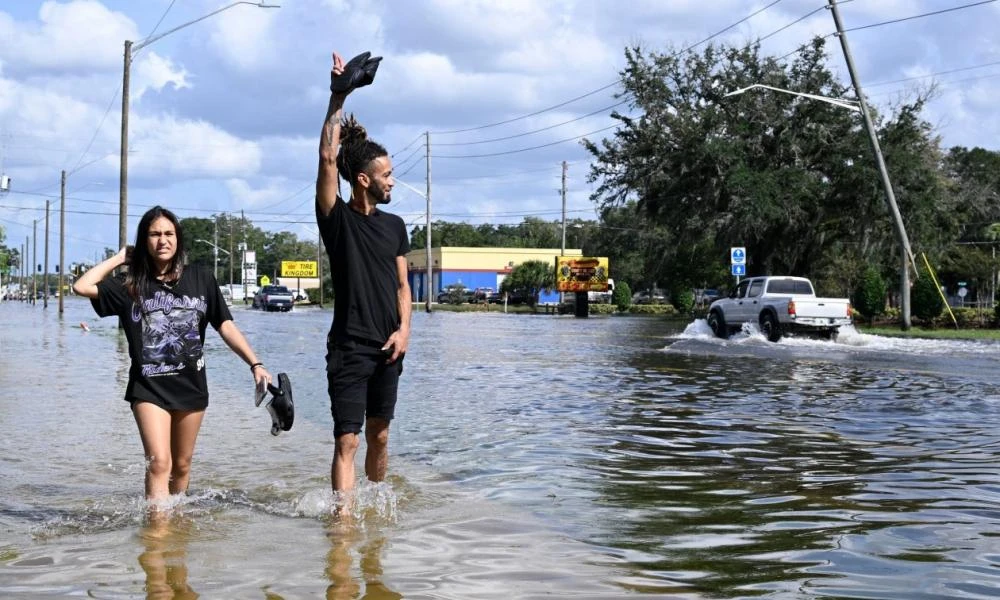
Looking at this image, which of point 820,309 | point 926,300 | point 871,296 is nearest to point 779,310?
point 820,309

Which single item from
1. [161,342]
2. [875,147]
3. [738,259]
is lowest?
[161,342]

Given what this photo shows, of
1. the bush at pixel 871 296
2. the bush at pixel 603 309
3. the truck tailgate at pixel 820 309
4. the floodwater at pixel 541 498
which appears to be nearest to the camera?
the floodwater at pixel 541 498

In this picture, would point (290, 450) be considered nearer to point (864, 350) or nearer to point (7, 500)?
point (7, 500)

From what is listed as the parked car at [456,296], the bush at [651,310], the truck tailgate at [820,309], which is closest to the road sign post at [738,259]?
the truck tailgate at [820,309]

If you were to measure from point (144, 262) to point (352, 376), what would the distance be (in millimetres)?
1231

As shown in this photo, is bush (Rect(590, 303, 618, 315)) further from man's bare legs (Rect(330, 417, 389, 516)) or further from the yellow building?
man's bare legs (Rect(330, 417, 389, 516))

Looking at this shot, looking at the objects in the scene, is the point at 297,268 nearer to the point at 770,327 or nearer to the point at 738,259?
the point at 738,259

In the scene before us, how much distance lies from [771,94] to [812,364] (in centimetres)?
2933

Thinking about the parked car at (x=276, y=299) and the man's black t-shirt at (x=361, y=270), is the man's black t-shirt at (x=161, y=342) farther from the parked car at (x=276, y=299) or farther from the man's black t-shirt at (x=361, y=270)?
the parked car at (x=276, y=299)

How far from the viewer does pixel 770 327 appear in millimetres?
30906

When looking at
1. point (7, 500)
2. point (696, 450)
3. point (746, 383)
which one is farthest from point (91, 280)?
point (746, 383)

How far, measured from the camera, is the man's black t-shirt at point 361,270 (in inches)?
247

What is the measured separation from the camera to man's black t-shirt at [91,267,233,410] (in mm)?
6211

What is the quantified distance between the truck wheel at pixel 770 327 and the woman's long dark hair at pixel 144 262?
25.5 m
